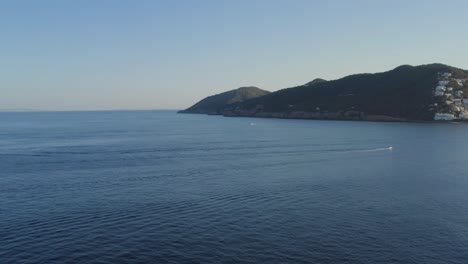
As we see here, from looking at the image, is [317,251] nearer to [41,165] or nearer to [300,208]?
[300,208]

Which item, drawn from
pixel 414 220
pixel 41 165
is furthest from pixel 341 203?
pixel 41 165

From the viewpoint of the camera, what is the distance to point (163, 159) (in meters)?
94.2

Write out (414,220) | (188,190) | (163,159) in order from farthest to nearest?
(163,159) → (188,190) → (414,220)

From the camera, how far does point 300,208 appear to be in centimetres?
5309

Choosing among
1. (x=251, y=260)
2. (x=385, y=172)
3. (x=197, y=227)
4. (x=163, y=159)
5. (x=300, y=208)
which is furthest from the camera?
(x=163, y=159)

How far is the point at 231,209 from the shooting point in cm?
5238

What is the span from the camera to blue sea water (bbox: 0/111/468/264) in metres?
38.9

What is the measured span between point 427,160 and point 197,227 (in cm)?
7131

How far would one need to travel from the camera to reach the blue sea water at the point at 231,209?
38.9m

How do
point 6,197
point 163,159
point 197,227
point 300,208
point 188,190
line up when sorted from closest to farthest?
point 197,227 < point 300,208 < point 6,197 < point 188,190 < point 163,159

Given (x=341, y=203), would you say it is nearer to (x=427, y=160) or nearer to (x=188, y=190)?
(x=188, y=190)

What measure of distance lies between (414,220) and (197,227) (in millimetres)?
25525

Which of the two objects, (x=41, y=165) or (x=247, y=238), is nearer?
(x=247, y=238)

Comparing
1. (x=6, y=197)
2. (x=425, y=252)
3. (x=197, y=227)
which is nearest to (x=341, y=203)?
(x=425, y=252)
